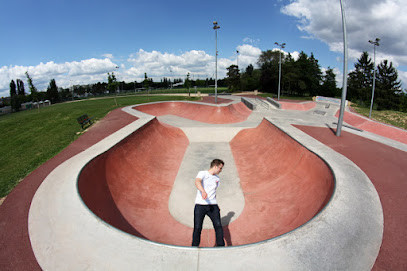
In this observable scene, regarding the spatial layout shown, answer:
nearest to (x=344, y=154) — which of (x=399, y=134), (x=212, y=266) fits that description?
(x=212, y=266)

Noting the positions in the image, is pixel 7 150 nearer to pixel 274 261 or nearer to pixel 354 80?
pixel 274 261

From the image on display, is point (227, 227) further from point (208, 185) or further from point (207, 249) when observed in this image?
point (208, 185)

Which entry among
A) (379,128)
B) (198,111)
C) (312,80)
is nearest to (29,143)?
(198,111)

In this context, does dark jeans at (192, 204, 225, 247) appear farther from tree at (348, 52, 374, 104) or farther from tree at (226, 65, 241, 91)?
tree at (348, 52, 374, 104)

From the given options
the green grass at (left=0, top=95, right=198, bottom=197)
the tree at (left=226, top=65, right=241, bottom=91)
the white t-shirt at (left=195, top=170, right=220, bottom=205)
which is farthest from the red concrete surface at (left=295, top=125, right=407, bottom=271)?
the tree at (left=226, top=65, right=241, bottom=91)

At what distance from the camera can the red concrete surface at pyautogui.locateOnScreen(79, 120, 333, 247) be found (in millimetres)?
5219

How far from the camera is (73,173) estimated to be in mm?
5727

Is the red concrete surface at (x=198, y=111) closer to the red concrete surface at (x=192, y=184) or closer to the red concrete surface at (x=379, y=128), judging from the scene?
the red concrete surface at (x=192, y=184)

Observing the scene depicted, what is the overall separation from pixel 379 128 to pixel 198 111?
15789mm

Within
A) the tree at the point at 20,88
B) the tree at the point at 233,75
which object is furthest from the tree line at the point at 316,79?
the tree at the point at 20,88

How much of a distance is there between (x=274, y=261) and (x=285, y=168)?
19.0ft

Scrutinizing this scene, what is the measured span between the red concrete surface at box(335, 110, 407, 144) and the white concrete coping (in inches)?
522

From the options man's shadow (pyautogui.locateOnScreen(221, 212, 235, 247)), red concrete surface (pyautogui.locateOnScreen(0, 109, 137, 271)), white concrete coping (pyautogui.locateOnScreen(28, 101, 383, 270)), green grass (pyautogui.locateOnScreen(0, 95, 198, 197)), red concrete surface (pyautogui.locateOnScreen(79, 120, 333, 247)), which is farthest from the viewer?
green grass (pyautogui.locateOnScreen(0, 95, 198, 197))

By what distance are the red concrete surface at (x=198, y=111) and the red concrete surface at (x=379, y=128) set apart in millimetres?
9933
